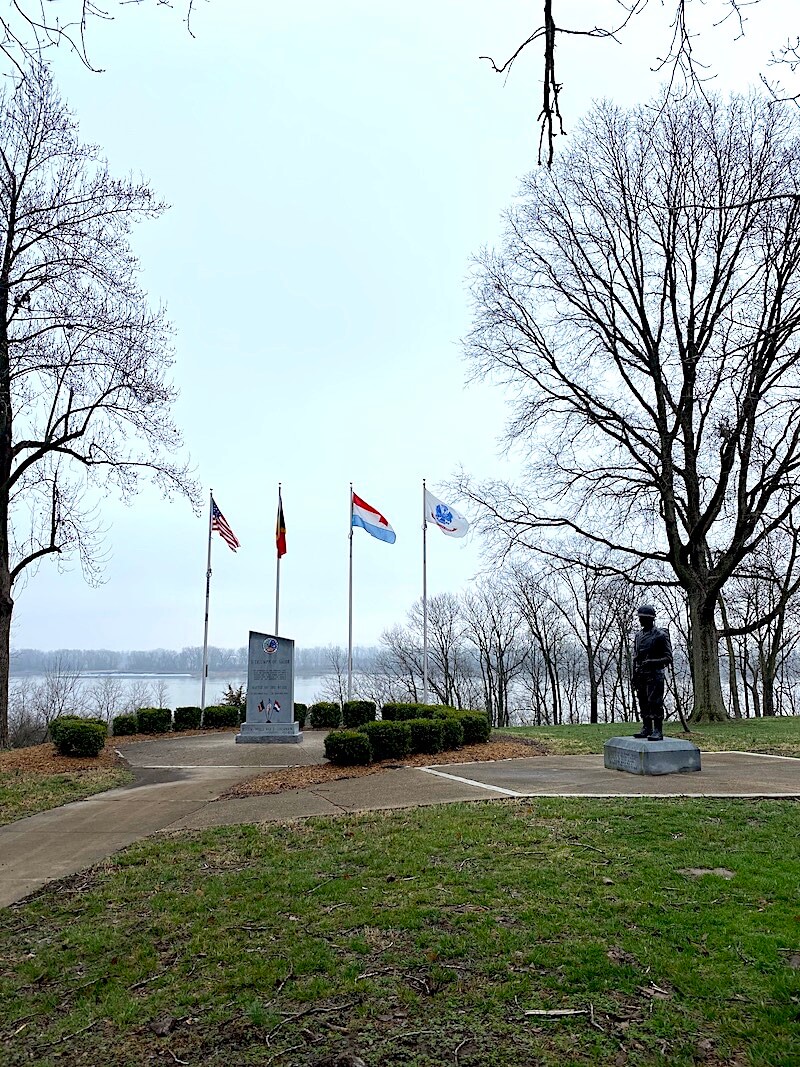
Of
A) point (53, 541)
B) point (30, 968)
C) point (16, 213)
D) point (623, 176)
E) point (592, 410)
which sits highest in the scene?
point (623, 176)

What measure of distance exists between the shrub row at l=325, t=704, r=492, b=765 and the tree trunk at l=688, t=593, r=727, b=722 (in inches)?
336

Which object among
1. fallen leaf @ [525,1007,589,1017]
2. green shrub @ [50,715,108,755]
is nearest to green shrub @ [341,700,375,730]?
green shrub @ [50,715,108,755]

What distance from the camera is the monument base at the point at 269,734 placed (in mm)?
17297

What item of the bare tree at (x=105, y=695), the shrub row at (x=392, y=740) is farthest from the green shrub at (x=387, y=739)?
the bare tree at (x=105, y=695)

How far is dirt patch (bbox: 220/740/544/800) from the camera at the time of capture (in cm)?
1065

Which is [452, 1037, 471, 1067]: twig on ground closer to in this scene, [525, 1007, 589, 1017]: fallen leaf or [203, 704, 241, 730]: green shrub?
[525, 1007, 589, 1017]: fallen leaf

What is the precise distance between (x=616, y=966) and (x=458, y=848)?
7.88ft

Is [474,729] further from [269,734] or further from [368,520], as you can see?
[368,520]

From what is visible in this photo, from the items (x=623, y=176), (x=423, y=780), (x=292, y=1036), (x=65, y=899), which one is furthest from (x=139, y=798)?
(x=623, y=176)

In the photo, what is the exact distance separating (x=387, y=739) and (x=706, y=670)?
445 inches

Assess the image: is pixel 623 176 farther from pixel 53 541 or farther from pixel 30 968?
pixel 30 968

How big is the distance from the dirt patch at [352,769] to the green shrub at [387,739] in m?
0.19

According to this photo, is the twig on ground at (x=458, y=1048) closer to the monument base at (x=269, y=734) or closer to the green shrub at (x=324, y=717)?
the monument base at (x=269, y=734)

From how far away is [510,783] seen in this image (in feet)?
32.9
